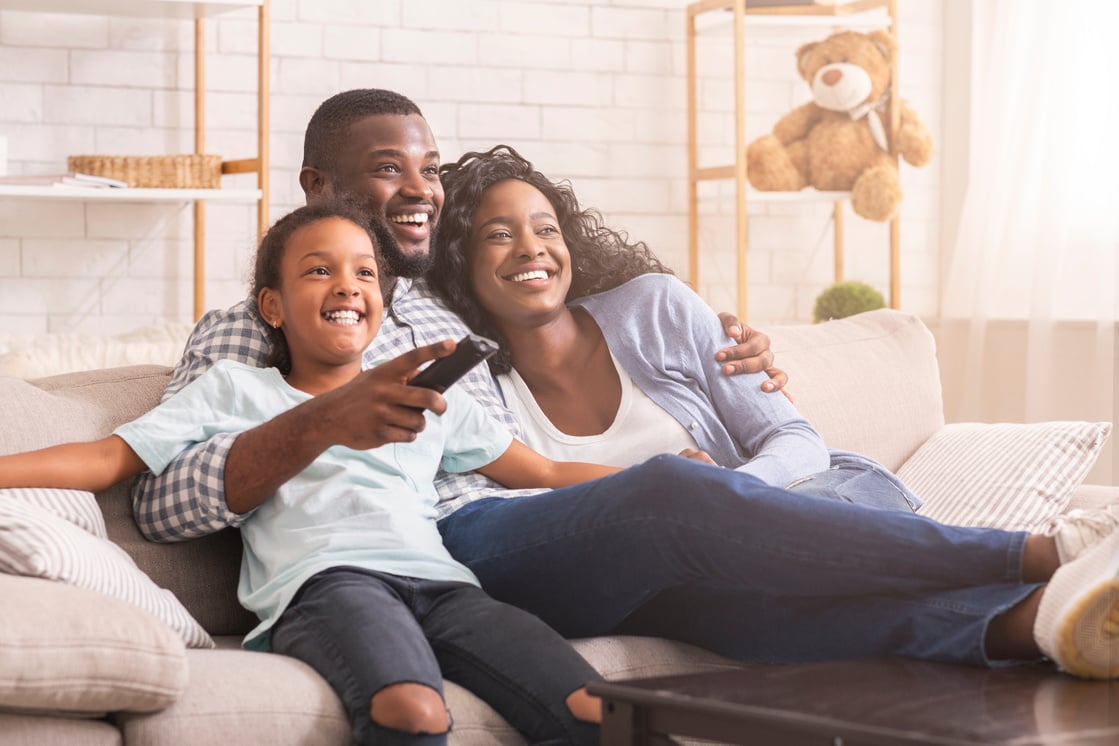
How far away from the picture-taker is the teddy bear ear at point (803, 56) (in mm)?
4027

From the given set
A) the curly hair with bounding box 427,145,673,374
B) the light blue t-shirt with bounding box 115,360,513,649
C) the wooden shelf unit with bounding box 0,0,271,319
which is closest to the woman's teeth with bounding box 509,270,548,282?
the curly hair with bounding box 427,145,673,374

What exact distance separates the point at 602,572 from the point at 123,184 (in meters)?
1.96

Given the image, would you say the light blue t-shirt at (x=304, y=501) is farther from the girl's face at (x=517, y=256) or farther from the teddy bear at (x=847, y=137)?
the teddy bear at (x=847, y=137)

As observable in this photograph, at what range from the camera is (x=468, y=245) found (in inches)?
90.0

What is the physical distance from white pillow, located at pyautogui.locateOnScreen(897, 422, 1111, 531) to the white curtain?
1.32m

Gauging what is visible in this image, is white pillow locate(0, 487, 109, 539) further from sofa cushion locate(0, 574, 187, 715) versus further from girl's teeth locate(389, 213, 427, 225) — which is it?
girl's teeth locate(389, 213, 427, 225)

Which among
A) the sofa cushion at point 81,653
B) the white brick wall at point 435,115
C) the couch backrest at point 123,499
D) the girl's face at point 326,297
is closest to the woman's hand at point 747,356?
the girl's face at point 326,297

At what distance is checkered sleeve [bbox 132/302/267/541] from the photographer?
174 cm

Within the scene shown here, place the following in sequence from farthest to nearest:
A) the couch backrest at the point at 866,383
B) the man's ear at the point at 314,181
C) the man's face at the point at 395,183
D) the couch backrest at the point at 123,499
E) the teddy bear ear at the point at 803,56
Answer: the teddy bear ear at the point at 803,56 → the couch backrest at the point at 866,383 → the man's ear at the point at 314,181 → the man's face at the point at 395,183 → the couch backrest at the point at 123,499

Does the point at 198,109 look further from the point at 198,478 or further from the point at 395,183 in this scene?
the point at 198,478

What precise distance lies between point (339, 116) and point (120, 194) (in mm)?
1129

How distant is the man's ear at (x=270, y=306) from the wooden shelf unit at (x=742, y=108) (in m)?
2.10

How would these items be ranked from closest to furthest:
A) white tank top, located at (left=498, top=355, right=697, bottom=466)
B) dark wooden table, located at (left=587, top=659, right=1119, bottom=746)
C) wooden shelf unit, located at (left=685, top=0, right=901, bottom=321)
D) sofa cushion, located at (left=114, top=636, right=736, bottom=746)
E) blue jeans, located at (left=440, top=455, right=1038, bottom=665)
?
dark wooden table, located at (left=587, top=659, right=1119, bottom=746) < sofa cushion, located at (left=114, top=636, right=736, bottom=746) < blue jeans, located at (left=440, top=455, right=1038, bottom=665) < white tank top, located at (left=498, top=355, right=697, bottom=466) < wooden shelf unit, located at (left=685, top=0, right=901, bottom=321)

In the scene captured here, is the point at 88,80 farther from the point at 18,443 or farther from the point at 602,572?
the point at 602,572
